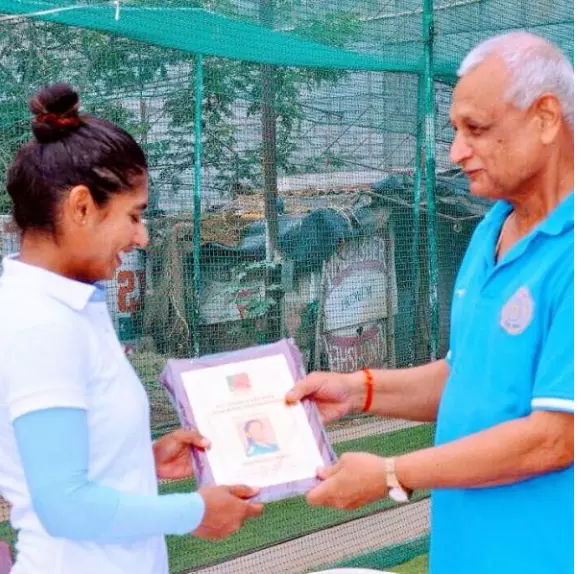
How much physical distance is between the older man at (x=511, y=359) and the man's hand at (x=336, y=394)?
18 centimetres

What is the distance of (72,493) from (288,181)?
3.79m

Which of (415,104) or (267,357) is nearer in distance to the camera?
(267,357)

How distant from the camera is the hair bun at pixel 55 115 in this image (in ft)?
5.09

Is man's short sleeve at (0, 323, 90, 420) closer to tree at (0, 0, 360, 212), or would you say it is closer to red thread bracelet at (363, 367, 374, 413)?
red thread bracelet at (363, 367, 374, 413)

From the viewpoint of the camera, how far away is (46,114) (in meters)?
1.56

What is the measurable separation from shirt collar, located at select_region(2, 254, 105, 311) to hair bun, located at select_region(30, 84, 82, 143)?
216mm

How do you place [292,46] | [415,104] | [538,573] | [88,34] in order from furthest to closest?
1. [415,104]
2. [292,46]
3. [88,34]
4. [538,573]

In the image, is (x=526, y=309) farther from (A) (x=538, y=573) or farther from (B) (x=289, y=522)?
(B) (x=289, y=522)

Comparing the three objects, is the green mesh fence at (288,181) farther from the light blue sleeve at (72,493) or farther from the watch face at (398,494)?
the light blue sleeve at (72,493)

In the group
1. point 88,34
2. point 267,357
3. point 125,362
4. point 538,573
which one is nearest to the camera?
point 125,362

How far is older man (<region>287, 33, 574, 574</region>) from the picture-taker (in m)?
1.64

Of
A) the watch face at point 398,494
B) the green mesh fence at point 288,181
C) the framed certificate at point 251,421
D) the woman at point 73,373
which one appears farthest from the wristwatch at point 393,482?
the green mesh fence at point 288,181

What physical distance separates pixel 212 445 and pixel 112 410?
33 cm

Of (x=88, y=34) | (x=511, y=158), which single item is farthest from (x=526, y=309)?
(x=88, y=34)
